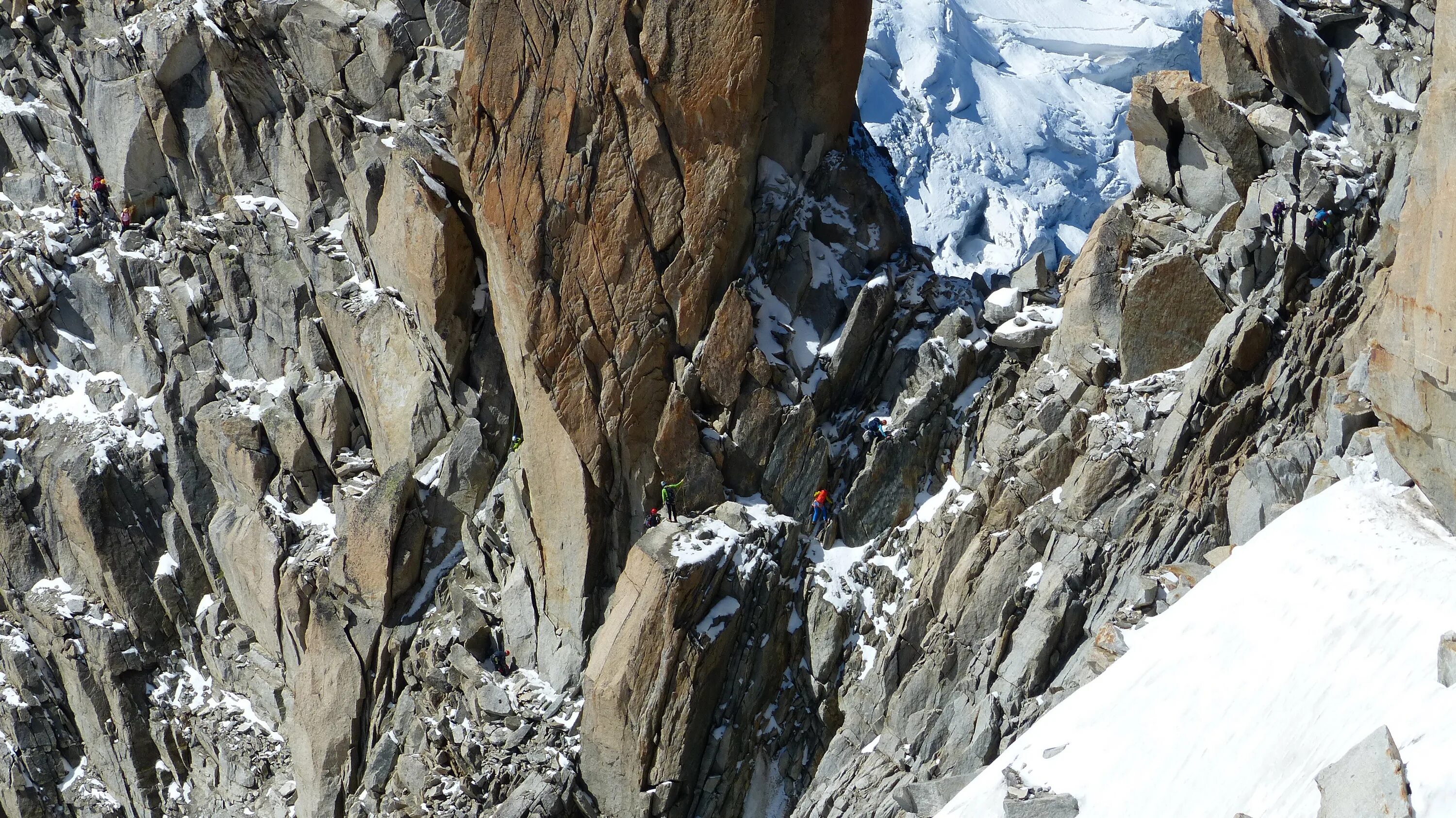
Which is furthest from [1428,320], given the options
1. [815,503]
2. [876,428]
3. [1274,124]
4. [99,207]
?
[99,207]

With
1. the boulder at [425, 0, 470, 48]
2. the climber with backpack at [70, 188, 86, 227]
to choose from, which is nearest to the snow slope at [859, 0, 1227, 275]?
the boulder at [425, 0, 470, 48]

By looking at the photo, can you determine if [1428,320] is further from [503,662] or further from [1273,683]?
[503,662]

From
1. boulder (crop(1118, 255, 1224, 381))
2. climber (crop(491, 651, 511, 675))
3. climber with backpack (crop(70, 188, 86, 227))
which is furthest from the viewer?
climber with backpack (crop(70, 188, 86, 227))

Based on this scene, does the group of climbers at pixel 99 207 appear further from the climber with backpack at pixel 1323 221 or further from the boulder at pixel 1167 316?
the climber with backpack at pixel 1323 221

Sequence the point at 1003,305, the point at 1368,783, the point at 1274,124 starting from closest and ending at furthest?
the point at 1368,783
the point at 1274,124
the point at 1003,305

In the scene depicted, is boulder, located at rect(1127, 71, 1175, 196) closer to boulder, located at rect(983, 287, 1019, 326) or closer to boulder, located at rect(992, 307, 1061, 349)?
boulder, located at rect(992, 307, 1061, 349)

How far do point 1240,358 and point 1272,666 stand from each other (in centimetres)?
740

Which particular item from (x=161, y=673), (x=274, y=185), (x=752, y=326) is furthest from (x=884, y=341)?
(x=161, y=673)

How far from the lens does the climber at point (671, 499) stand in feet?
86.9

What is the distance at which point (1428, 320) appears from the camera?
15.3 m

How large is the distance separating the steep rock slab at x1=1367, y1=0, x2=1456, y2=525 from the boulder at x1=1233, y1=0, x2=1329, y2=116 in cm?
892

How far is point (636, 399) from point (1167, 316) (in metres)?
11.4

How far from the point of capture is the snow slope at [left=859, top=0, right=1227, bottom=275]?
46969mm

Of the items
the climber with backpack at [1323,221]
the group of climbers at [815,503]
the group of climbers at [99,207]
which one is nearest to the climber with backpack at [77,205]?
the group of climbers at [99,207]
